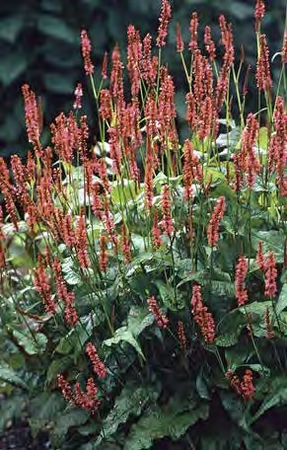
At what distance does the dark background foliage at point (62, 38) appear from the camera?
20.1 ft

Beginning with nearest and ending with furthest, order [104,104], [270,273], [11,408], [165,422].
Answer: [270,273] → [165,422] → [104,104] → [11,408]

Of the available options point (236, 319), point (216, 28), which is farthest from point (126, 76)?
point (236, 319)

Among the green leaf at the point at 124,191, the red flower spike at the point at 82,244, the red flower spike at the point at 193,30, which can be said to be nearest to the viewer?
the red flower spike at the point at 82,244

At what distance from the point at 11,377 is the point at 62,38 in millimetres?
3336

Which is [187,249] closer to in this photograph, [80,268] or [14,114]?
[80,268]

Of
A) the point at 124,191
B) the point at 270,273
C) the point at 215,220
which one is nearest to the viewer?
the point at 270,273

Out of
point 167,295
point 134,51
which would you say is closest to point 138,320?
point 167,295

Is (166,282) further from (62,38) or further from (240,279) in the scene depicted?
(62,38)

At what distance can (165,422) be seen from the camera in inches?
111

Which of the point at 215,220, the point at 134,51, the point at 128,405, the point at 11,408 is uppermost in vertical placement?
the point at 134,51

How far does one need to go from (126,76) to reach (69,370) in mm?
3441

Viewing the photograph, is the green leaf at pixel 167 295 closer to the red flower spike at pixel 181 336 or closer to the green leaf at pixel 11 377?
the red flower spike at pixel 181 336

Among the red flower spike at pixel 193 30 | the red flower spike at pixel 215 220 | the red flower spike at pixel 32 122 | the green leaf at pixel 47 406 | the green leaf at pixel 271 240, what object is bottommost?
the green leaf at pixel 47 406

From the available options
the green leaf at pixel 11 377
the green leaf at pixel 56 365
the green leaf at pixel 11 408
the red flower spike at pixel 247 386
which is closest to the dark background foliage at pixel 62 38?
the green leaf at pixel 11 408
